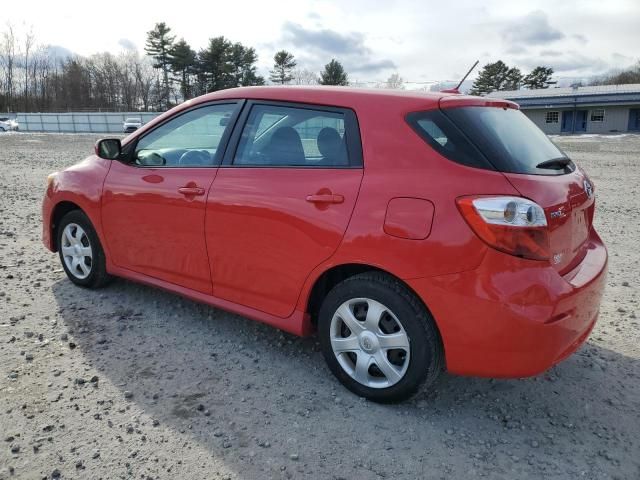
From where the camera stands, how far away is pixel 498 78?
75.5 meters

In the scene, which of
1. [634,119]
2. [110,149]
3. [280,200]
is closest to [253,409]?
[280,200]

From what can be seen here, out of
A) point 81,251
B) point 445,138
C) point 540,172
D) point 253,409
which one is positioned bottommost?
point 253,409

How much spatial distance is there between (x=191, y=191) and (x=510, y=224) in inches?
80.7

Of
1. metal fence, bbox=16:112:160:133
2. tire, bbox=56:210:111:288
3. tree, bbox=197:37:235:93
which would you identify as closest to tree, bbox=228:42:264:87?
tree, bbox=197:37:235:93

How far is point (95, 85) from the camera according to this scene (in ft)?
256

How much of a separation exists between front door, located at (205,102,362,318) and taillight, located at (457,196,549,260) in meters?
0.66

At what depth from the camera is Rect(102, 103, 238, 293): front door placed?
3482 mm

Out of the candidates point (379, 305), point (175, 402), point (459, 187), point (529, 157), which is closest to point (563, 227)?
point (529, 157)

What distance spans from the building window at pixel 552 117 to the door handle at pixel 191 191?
5397 centimetres

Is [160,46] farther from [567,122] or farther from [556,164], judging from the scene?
[556,164]

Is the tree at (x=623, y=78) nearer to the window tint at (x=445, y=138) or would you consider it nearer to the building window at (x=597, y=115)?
the building window at (x=597, y=115)

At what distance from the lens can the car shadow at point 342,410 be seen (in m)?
2.46

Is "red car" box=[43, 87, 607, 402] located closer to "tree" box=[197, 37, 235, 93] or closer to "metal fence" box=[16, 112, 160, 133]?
"metal fence" box=[16, 112, 160, 133]

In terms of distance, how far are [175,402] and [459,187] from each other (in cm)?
193
